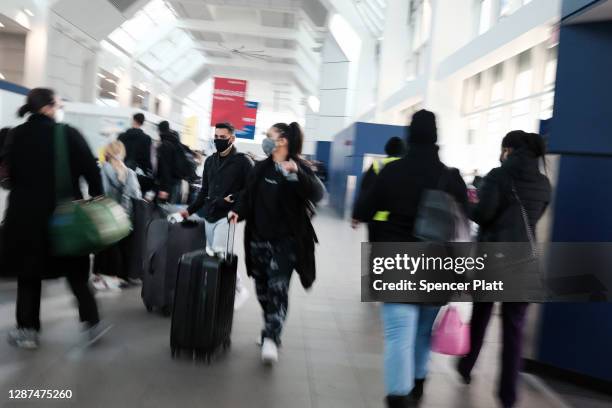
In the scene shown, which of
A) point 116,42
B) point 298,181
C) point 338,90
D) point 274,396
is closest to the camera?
point 274,396

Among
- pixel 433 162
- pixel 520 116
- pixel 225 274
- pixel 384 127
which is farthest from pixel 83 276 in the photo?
pixel 384 127

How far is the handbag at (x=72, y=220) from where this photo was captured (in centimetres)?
348

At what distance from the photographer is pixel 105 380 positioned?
10.5 ft

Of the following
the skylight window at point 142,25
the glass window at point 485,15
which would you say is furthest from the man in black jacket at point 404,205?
the skylight window at point 142,25

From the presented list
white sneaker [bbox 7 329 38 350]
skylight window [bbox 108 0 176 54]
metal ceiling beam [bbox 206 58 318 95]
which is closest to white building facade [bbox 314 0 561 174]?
white sneaker [bbox 7 329 38 350]

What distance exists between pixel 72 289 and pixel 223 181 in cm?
138

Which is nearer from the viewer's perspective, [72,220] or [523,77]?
[72,220]

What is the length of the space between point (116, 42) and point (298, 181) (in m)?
25.3

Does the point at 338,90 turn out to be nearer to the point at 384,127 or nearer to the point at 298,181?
the point at 384,127

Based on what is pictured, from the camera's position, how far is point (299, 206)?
3.80m

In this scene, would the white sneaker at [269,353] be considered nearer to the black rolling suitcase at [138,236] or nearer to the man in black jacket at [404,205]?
the man in black jacket at [404,205]

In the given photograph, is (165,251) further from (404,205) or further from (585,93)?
(585,93)

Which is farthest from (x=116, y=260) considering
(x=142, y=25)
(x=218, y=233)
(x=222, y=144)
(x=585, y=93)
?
(x=142, y=25)

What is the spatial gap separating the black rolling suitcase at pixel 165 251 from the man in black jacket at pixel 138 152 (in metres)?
1.90
